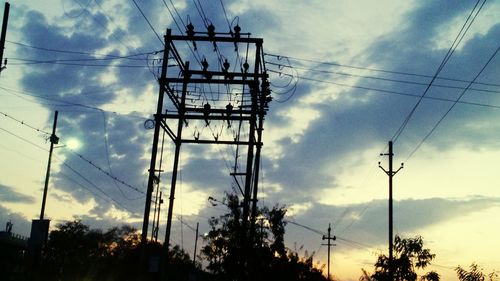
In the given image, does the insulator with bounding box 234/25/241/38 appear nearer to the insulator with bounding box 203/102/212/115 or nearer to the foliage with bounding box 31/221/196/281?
the insulator with bounding box 203/102/212/115

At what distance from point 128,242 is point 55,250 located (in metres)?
23.5

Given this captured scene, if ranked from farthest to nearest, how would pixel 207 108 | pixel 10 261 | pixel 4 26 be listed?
pixel 10 261 → pixel 207 108 → pixel 4 26

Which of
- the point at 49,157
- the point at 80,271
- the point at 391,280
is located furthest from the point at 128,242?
the point at 391,280

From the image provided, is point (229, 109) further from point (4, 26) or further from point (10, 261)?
point (10, 261)

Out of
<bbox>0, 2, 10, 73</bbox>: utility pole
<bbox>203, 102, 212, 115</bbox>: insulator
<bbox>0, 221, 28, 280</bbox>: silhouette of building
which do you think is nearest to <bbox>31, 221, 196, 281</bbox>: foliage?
<bbox>0, 221, 28, 280</bbox>: silhouette of building

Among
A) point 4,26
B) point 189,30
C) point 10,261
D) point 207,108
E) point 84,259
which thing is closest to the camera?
point 4,26

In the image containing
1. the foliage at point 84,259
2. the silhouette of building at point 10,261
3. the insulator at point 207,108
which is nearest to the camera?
the insulator at point 207,108

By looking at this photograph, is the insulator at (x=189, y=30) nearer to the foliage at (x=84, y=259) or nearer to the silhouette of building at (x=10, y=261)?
the silhouette of building at (x=10, y=261)

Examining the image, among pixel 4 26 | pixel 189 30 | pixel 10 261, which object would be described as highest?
pixel 189 30

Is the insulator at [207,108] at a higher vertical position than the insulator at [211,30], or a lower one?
lower

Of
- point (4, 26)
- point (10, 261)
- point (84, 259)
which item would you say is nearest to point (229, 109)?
point (4, 26)

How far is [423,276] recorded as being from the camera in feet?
104

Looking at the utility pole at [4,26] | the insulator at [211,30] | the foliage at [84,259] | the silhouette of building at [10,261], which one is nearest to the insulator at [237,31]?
the insulator at [211,30]

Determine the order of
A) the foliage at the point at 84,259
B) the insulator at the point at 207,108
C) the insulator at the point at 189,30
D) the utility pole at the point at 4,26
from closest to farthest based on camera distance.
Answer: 1. the utility pole at the point at 4,26
2. the insulator at the point at 189,30
3. the insulator at the point at 207,108
4. the foliage at the point at 84,259
